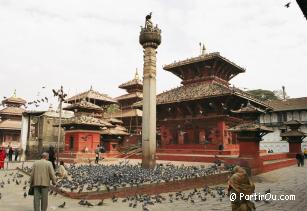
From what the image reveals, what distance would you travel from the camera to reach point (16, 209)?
869 centimetres

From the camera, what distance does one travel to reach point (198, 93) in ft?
98.7

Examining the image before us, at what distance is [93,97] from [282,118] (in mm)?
33826

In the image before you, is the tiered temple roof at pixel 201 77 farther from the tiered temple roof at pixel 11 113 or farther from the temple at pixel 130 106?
the tiered temple roof at pixel 11 113

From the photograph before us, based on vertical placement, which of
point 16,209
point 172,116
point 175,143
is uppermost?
point 172,116

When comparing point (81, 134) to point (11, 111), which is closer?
point (81, 134)

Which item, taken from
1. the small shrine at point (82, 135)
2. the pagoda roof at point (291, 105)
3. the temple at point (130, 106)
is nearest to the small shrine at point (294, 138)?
the pagoda roof at point (291, 105)

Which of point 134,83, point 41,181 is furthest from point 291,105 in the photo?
point 41,181

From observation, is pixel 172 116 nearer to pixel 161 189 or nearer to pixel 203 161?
pixel 203 161

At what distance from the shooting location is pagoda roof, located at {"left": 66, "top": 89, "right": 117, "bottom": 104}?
49078 millimetres

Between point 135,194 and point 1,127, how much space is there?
4462cm

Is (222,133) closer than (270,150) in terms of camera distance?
Yes

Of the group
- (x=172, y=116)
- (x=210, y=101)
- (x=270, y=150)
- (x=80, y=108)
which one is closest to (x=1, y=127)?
(x=80, y=108)

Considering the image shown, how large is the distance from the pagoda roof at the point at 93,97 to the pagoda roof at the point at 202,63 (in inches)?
714

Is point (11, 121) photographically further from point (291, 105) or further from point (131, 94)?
point (291, 105)
